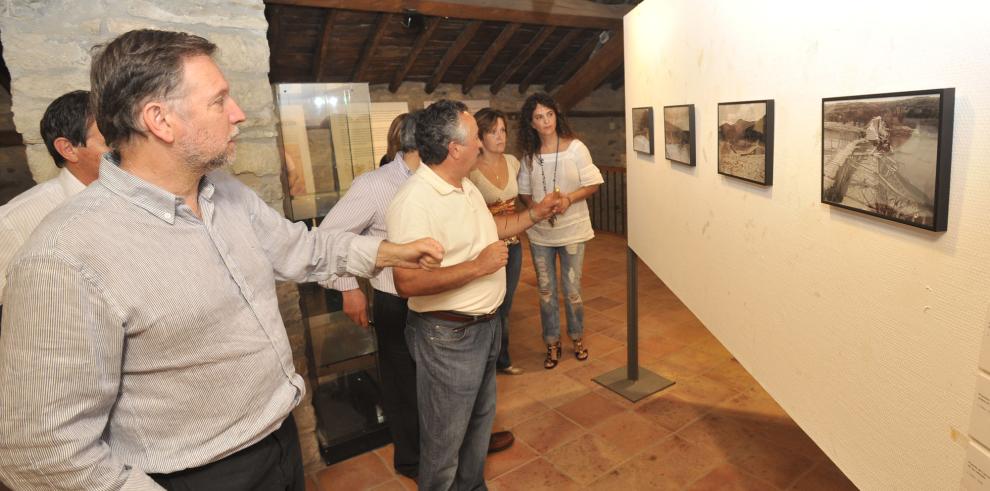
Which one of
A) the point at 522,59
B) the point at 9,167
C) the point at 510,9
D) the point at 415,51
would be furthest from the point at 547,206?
the point at 9,167

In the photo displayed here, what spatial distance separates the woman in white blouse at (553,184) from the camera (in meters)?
3.60

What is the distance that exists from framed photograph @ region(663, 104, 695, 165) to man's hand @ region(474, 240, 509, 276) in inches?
39.7

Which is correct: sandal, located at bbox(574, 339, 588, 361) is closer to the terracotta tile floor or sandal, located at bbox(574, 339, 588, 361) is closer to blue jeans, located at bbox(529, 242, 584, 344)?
the terracotta tile floor

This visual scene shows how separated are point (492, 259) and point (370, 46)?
5.94 meters

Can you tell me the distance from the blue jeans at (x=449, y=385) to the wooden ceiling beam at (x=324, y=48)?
16.6ft

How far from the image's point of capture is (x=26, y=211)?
1896 millimetres

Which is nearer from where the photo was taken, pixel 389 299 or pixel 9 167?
pixel 389 299

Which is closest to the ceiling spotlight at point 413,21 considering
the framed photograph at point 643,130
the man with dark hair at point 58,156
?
the framed photograph at point 643,130

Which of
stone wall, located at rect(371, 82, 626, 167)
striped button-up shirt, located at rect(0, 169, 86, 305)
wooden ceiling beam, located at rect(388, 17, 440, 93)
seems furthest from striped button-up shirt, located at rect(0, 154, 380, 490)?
stone wall, located at rect(371, 82, 626, 167)

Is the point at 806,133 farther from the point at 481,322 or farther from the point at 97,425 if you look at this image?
the point at 97,425

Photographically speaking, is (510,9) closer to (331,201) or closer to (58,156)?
(331,201)

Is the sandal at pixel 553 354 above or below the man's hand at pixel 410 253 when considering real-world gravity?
below

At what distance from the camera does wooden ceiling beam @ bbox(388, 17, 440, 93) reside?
664 centimetres

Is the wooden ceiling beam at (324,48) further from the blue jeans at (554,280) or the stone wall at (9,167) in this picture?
the blue jeans at (554,280)
